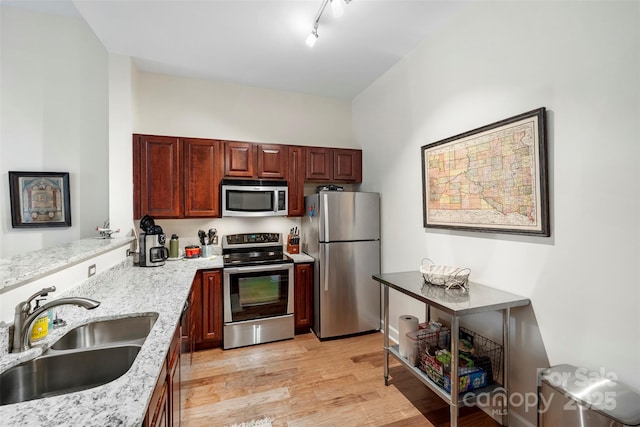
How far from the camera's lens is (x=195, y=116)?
333 centimetres

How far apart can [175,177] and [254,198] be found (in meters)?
0.85

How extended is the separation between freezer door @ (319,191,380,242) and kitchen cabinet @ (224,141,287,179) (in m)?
0.66

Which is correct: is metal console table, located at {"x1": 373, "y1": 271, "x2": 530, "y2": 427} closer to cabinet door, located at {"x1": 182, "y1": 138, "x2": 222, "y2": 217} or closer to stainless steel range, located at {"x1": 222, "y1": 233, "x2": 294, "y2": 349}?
stainless steel range, located at {"x1": 222, "y1": 233, "x2": 294, "y2": 349}

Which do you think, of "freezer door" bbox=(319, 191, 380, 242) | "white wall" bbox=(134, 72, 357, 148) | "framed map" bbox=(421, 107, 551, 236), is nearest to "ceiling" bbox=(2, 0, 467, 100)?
"white wall" bbox=(134, 72, 357, 148)

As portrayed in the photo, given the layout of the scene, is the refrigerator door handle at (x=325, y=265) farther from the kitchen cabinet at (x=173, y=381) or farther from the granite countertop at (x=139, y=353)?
the kitchen cabinet at (x=173, y=381)

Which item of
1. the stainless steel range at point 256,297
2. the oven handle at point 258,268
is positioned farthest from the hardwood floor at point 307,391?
the oven handle at point 258,268

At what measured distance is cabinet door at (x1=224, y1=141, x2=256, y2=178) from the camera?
310 cm

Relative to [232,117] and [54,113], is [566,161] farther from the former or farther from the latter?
[54,113]

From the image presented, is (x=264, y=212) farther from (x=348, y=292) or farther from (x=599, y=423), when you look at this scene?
(x=599, y=423)

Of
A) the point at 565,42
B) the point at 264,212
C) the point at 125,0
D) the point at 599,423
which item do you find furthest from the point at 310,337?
the point at 125,0

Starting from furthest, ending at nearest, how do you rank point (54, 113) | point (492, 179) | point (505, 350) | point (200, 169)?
1. point (200, 169)
2. point (54, 113)
3. point (492, 179)
4. point (505, 350)

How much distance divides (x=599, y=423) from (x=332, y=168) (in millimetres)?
2957

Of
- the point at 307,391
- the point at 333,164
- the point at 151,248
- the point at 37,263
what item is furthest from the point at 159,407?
the point at 333,164

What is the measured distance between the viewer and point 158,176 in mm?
2906
